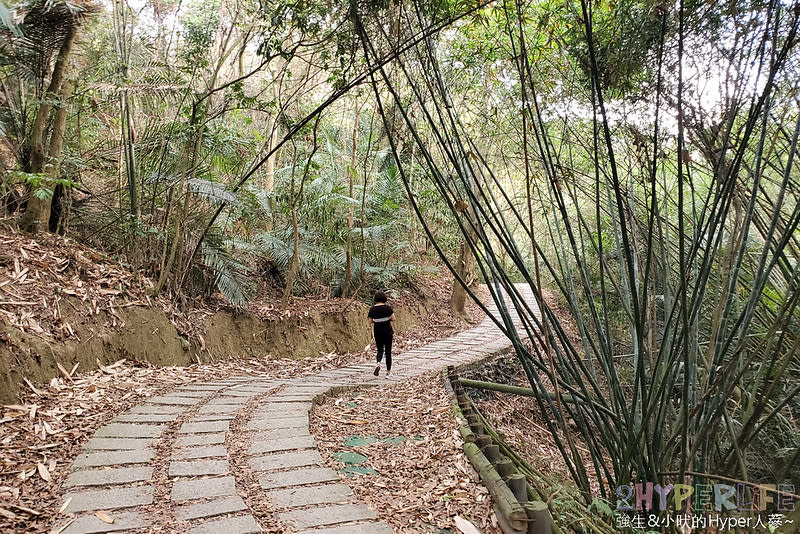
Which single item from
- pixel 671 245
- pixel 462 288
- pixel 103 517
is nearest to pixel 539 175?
pixel 671 245

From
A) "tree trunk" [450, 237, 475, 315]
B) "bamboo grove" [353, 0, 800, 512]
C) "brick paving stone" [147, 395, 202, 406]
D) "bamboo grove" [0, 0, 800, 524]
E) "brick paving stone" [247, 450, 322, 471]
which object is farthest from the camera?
"tree trunk" [450, 237, 475, 315]

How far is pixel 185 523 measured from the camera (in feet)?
6.46

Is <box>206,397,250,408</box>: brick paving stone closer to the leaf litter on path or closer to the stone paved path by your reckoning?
the stone paved path

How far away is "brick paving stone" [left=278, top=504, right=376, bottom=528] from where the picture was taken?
2012mm

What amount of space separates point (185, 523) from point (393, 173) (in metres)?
7.22

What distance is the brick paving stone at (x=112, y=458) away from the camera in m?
2.47

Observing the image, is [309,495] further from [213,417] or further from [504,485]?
[213,417]

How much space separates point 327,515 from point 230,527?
37 centimetres

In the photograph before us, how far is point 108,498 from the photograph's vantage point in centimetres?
214

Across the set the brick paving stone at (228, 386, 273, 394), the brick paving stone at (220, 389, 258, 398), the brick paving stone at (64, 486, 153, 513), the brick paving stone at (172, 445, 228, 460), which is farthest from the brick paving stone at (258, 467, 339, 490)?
the brick paving stone at (228, 386, 273, 394)

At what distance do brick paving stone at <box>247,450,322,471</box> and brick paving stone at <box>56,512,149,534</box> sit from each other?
0.60m

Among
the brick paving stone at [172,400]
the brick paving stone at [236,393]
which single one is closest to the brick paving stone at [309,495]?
the brick paving stone at [172,400]

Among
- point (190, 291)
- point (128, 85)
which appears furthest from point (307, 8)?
point (190, 291)

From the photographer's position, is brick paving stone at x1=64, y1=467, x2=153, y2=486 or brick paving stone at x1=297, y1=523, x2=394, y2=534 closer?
brick paving stone at x1=297, y1=523, x2=394, y2=534
